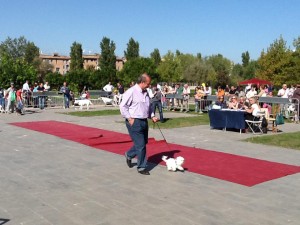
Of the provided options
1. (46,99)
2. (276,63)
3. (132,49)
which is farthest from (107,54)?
(46,99)

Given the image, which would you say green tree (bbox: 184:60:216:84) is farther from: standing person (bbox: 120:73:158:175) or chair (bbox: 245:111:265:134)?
standing person (bbox: 120:73:158:175)

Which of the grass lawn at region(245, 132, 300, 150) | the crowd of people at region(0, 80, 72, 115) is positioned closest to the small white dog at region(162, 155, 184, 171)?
the grass lawn at region(245, 132, 300, 150)

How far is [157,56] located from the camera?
293ft

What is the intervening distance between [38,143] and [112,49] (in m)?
71.8

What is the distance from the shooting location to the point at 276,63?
44562 mm

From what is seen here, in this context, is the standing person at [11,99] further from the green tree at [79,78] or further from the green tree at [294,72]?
the green tree at [79,78]

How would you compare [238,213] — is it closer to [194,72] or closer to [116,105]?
[116,105]

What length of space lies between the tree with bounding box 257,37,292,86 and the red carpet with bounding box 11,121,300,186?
3349 cm

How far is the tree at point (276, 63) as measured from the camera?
141 feet

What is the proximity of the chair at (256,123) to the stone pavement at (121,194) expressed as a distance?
11.4 ft

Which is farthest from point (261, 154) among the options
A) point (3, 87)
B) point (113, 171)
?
point (3, 87)

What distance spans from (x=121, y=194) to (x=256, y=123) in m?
8.28

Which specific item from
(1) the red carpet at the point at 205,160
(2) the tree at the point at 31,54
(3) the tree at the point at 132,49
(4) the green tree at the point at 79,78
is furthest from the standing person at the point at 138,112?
(2) the tree at the point at 31,54

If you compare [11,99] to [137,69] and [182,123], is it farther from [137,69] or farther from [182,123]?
[137,69]
